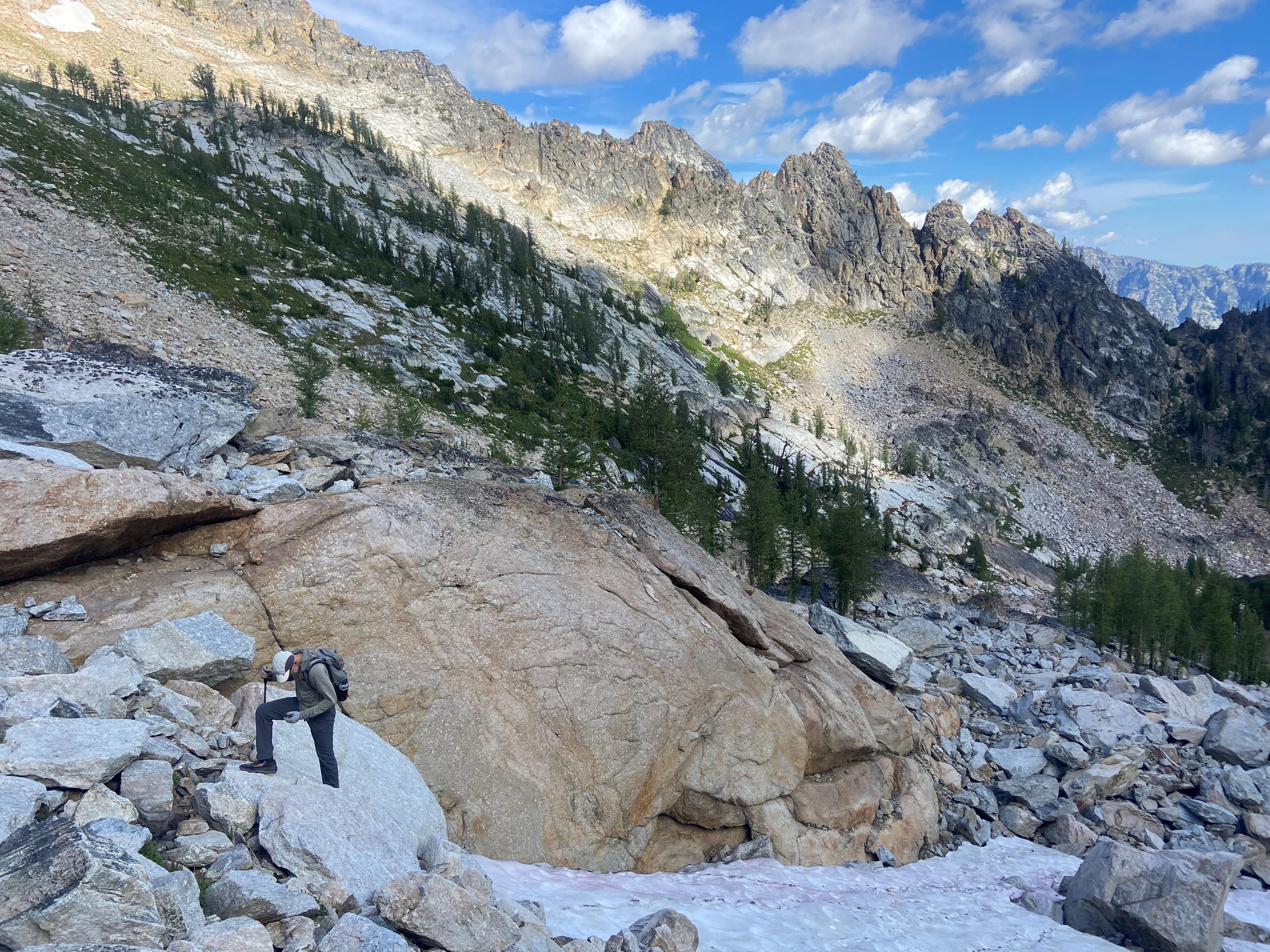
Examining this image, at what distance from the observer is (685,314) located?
5074 inches

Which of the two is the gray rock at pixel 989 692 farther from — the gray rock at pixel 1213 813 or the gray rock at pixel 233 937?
the gray rock at pixel 233 937

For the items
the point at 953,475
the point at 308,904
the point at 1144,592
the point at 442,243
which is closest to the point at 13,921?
the point at 308,904

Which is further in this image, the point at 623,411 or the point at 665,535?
the point at 623,411

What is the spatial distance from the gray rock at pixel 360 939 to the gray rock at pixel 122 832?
1.86 metres

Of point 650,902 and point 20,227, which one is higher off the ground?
point 20,227

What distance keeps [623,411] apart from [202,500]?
46.6 metres

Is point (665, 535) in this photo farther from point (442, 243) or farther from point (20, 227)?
point (442, 243)

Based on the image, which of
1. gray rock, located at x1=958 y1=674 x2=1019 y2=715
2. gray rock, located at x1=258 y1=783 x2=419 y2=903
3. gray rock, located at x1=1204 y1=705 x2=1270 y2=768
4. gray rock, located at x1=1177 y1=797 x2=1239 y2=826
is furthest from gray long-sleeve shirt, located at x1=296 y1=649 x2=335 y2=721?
gray rock, located at x1=1204 y1=705 x2=1270 y2=768

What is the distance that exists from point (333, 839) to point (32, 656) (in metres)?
4.94

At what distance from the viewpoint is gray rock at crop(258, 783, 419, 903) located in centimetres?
641

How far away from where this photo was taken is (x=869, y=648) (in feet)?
75.9

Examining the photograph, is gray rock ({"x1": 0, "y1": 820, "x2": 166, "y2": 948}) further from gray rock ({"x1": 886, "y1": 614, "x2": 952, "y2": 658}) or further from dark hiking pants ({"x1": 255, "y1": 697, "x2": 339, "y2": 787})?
gray rock ({"x1": 886, "y1": 614, "x2": 952, "y2": 658})

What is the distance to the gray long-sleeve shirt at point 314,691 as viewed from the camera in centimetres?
813

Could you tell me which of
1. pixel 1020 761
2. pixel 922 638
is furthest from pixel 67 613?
pixel 922 638
